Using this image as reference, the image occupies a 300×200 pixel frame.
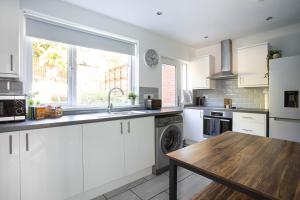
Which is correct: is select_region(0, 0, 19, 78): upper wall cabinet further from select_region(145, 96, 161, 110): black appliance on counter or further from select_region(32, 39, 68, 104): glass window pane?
select_region(145, 96, 161, 110): black appliance on counter

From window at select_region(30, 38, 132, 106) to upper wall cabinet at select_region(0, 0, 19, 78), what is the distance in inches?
16.9

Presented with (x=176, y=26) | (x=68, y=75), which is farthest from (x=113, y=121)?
(x=176, y=26)

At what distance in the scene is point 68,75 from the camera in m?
2.24

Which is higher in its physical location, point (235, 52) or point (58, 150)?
point (235, 52)

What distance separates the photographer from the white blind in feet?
6.20

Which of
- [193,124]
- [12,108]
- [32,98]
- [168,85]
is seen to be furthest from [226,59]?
[12,108]

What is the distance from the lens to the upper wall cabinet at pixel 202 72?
12.1 feet

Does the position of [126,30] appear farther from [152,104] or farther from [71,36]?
[152,104]

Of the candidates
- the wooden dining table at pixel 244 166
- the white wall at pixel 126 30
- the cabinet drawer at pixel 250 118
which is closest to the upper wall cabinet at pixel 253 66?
the cabinet drawer at pixel 250 118

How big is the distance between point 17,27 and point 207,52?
12.3 feet

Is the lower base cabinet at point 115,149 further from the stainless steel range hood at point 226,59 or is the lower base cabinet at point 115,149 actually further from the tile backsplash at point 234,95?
the tile backsplash at point 234,95

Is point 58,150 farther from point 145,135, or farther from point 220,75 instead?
point 220,75

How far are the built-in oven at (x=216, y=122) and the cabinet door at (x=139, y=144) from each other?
1.54m

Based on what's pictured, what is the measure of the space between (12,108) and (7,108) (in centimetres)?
4
